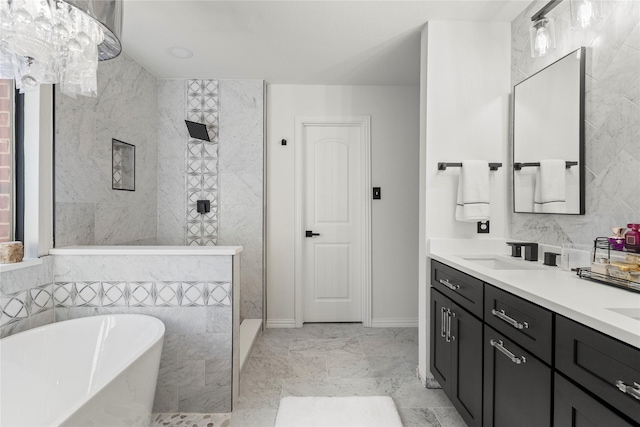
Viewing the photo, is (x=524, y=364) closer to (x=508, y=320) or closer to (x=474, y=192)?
(x=508, y=320)

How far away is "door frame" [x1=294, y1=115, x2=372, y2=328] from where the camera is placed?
3.39m

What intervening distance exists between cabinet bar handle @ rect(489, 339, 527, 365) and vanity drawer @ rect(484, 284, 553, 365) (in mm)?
50

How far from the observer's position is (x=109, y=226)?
2.53 meters

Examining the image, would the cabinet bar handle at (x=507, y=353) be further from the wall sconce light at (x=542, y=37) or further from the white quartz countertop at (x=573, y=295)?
the wall sconce light at (x=542, y=37)

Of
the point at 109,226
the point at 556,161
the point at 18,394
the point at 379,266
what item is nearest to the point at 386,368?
the point at 379,266

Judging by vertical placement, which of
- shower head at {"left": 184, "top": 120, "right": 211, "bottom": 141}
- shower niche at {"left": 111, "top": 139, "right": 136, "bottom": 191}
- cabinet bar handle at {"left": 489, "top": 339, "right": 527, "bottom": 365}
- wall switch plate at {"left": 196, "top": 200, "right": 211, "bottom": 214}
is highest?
shower head at {"left": 184, "top": 120, "right": 211, "bottom": 141}

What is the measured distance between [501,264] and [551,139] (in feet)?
2.54

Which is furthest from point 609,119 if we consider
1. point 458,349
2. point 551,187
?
point 458,349

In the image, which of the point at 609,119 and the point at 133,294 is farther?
the point at 133,294

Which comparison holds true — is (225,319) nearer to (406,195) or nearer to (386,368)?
(386,368)

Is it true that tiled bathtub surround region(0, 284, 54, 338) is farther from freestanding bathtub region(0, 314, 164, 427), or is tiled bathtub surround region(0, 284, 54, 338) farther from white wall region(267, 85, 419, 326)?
white wall region(267, 85, 419, 326)

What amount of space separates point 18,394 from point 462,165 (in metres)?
2.60

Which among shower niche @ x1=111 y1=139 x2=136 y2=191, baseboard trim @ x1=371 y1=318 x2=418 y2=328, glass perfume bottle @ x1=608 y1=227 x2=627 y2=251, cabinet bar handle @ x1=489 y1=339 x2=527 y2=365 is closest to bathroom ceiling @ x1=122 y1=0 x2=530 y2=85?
shower niche @ x1=111 y1=139 x2=136 y2=191

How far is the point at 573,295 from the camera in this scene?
1.16 m
